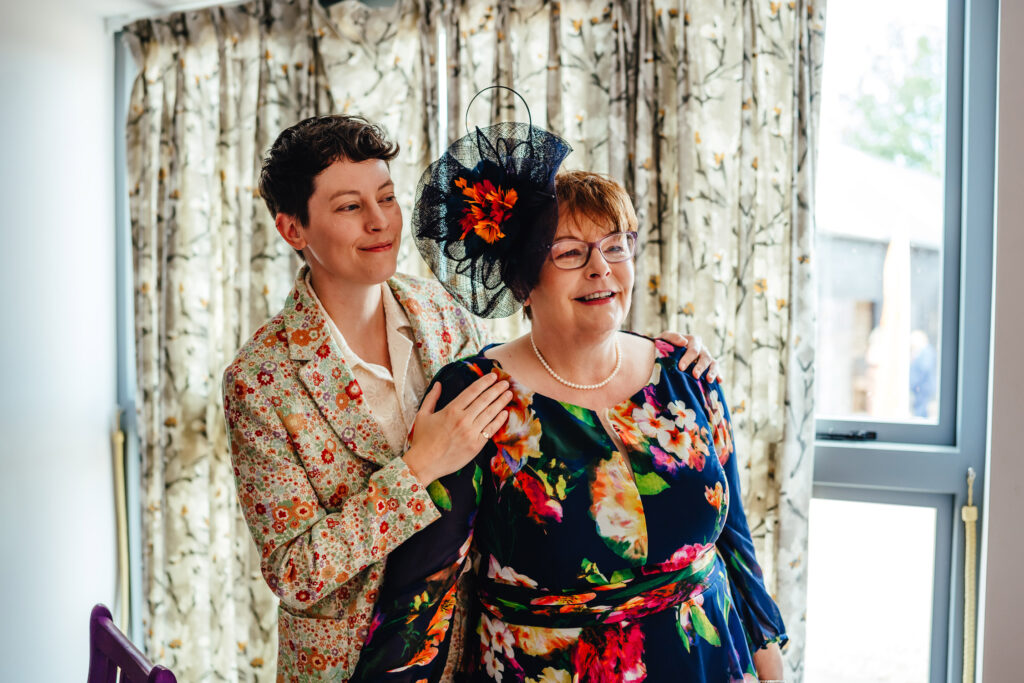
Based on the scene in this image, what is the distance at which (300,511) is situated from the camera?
4.68 feet

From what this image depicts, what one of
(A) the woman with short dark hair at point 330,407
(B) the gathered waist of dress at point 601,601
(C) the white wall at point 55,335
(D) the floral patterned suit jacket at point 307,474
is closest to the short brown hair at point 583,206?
(A) the woman with short dark hair at point 330,407

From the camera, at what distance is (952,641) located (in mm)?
2131

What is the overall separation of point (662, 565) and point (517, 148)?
79cm

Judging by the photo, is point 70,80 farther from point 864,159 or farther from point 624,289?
point 864,159

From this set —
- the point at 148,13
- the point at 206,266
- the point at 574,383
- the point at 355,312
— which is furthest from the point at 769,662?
the point at 148,13

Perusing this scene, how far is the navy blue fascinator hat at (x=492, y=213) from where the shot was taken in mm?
1286

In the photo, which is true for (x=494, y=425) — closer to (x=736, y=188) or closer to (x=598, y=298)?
(x=598, y=298)

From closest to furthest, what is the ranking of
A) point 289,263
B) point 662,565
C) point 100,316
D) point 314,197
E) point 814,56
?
point 662,565 < point 314,197 < point 814,56 < point 289,263 < point 100,316

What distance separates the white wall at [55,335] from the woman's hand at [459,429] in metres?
2.01

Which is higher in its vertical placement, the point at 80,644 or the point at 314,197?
the point at 314,197

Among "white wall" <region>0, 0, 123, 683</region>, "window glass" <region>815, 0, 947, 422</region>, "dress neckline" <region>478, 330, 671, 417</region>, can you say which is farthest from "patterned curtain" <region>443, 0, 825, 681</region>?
"white wall" <region>0, 0, 123, 683</region>

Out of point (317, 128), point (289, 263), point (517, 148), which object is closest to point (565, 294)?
point (517, 148)

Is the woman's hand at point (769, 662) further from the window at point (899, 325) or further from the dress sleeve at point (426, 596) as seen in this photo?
the window at point (899, 325)

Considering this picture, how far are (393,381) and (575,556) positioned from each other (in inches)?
22.5
